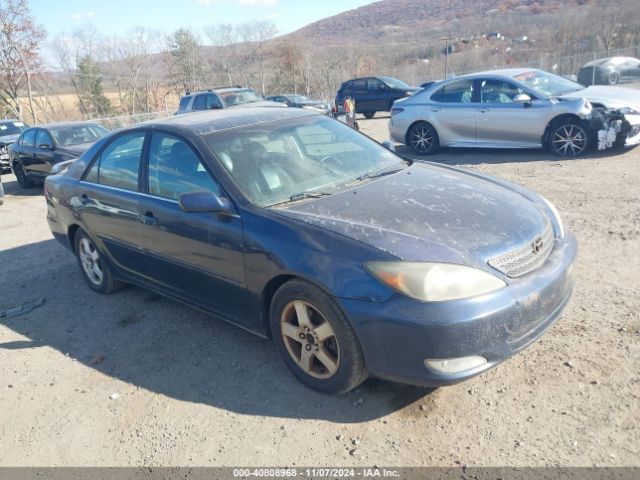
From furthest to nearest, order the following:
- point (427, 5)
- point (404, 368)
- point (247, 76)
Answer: point (427, 5)
point (247, 76)
point (404, 368)

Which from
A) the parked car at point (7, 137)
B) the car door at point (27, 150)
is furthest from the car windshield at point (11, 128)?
the car door at point (27, 150)

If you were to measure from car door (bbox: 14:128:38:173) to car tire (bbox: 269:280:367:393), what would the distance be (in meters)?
10.9

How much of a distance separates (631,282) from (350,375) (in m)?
2.64

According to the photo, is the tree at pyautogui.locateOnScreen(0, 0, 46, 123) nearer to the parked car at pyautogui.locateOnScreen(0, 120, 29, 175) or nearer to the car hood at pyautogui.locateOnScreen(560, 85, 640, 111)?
the parked car at pyautogui.locateOnScreen(0, 120, 29, 175)

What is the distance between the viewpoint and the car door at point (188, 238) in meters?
3.45

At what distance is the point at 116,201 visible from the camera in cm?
442

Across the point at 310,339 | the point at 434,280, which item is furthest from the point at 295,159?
the point at 434,280

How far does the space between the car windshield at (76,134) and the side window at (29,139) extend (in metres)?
0.66

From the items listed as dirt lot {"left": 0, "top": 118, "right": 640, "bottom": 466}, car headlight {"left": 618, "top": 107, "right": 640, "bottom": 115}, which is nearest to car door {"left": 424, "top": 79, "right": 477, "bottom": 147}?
car headlight {"left": 618, "top": 107, "right": 640, "bottom": 115}

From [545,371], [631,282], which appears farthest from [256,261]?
[631,282]

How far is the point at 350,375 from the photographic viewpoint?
2.95 m

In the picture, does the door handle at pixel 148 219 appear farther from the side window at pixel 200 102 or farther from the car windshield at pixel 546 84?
the side window at pixel 200 102

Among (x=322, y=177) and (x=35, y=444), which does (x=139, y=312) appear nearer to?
(x=35, y=444)

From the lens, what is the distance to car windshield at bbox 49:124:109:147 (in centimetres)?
1148
